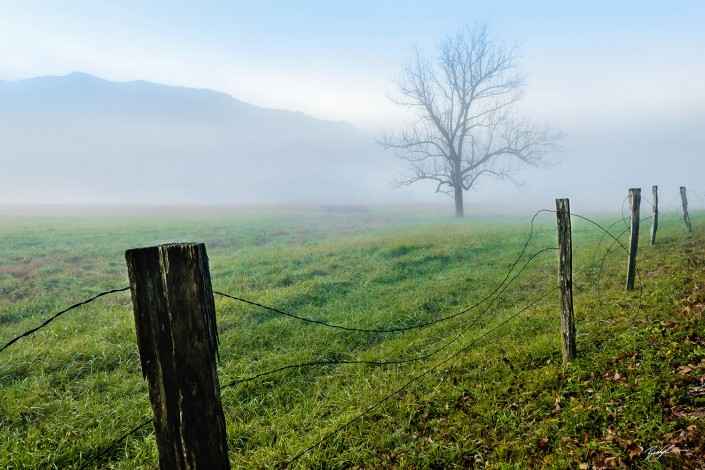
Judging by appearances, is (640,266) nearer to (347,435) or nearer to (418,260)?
(418,260)

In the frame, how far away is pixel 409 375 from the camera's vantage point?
6145mm

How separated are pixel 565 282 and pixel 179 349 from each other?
5.42 meters

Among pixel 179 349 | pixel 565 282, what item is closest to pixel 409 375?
pixel 565 282

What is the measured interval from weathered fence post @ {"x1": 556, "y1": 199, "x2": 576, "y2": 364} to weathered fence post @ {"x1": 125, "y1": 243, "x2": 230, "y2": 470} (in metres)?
5.09

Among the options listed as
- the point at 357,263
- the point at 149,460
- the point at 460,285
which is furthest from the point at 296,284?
the point at 149,460

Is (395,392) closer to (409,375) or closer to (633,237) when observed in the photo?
(409,375)

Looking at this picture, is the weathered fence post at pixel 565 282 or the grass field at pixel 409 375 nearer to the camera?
the grass field at pixel 409 375

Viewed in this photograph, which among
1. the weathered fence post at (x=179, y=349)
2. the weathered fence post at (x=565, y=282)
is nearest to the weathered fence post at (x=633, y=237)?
the weathered fence post at (x=565, y=282)

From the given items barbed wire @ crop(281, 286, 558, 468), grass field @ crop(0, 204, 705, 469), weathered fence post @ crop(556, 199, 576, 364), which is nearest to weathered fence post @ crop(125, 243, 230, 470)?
barbed wire @ crop(281, 286, 558, 468)

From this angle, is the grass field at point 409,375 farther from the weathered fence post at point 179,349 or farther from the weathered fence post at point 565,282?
the weathered fence post at point 179,349

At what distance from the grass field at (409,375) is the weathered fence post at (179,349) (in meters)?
2.36

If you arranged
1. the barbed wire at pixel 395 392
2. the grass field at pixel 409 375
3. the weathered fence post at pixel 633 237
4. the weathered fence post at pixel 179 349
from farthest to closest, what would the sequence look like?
the weathered fence post at pixel 633 237 < the barbed wire at pixel 395 392 < the grass field at pixel 409 375 < the weathered fence post at pixel 179 349

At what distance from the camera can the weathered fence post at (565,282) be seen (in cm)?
561

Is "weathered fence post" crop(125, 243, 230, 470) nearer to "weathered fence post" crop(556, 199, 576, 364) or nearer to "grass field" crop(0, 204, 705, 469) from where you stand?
"grass field" crop(0, 204, 705, 469)
